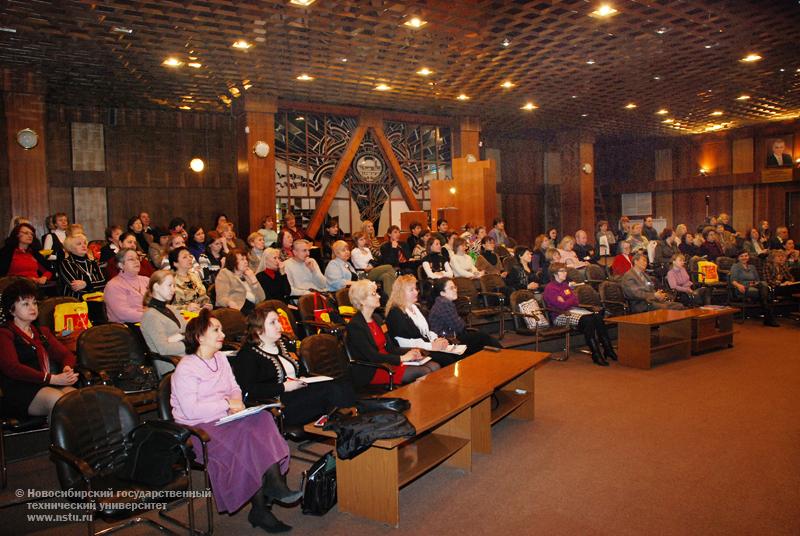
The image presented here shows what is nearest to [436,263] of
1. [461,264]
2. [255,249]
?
[461,264]

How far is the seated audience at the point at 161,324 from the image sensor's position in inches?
190

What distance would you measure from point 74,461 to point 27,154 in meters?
10.0

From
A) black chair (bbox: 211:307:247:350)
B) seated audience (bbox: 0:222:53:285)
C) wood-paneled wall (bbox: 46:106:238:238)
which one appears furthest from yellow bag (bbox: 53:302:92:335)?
wood-paneled wall (bbox: 46:106:238:238)

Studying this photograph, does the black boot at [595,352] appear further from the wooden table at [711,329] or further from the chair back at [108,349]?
the chair back at [108,349]

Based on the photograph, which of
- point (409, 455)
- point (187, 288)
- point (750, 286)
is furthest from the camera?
point (750, 286)

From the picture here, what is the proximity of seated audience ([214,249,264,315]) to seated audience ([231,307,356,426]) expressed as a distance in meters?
2.25

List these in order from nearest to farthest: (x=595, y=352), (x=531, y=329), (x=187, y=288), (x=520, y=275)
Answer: (x=187, y=288) < (x=531, y=329) < (x=595, y=352) < (x=520, y=275)

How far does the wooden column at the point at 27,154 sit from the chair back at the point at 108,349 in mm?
7724

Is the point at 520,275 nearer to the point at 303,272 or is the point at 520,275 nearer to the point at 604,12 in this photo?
the point at 303,272

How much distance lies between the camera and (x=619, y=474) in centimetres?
416

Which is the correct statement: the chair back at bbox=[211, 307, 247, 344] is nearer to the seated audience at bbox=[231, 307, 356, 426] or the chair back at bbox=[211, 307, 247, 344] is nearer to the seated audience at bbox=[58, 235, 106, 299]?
the seated audience at bbox=[231, 307, 356, 426]

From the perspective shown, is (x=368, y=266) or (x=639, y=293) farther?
(x=368, y=266)

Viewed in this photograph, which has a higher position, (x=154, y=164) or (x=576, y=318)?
(x=154, y=164)

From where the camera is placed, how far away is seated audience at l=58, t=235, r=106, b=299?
6555mm
